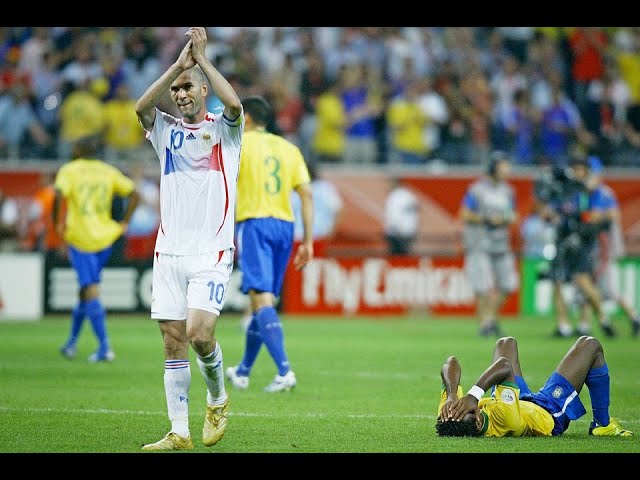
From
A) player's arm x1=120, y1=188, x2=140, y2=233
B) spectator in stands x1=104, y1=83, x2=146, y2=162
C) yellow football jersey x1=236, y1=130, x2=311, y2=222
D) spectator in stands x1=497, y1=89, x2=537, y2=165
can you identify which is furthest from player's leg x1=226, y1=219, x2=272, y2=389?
spectator in stands x1=497, y1=89, x2=537, y2=165

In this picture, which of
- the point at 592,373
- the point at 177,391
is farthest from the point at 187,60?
the point at 592,373

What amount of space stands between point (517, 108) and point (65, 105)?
944 centimetres

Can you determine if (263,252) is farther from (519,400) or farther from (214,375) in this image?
(519,400)

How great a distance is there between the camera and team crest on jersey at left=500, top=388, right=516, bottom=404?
8.41 meters

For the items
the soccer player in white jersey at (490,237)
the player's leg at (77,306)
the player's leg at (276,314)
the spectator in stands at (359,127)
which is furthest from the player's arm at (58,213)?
the spectator in stands at (359,127)

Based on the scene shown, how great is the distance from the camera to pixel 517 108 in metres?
25.7

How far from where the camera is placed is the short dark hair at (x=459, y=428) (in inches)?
327

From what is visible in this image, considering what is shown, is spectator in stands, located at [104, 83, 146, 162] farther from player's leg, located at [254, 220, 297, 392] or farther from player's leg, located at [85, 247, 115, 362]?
player's leg, located at [254, 220, 297, 392]

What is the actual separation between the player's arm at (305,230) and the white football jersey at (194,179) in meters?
2.79

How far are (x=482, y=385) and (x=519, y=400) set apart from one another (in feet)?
1.35

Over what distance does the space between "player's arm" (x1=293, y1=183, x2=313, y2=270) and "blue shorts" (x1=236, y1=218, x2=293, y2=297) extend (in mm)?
272
